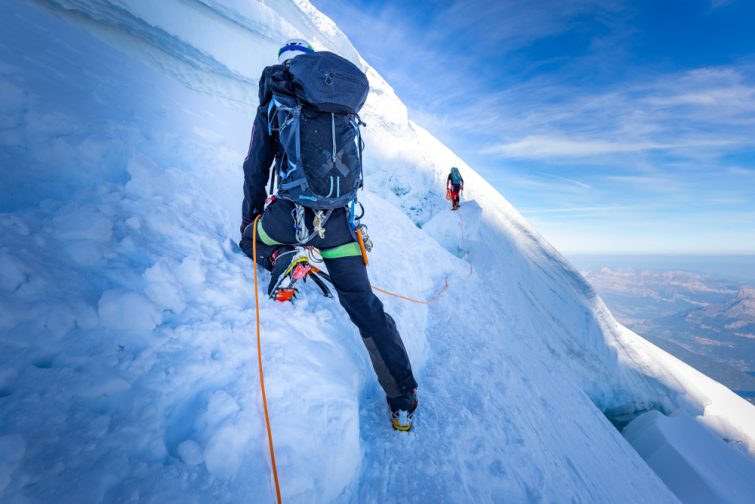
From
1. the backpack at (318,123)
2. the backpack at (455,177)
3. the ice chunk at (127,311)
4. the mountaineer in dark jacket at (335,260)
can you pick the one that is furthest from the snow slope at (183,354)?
the backpack at (455,177)

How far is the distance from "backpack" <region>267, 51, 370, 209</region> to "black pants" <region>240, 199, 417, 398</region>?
0.18 metres

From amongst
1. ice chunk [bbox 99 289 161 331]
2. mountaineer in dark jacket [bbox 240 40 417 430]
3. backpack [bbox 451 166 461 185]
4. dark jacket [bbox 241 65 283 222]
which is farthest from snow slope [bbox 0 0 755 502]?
backpack [bbox 451 166 461 185]

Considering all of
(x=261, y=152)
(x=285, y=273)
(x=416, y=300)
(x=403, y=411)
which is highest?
(x=261, y=152)

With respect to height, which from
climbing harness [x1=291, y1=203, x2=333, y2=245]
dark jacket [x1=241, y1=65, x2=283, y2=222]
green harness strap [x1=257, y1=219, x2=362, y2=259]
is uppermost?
dark jacket [x1=241, y1=65, x2=283, y2=222]

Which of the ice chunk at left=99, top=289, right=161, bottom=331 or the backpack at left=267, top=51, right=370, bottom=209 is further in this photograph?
the backpack at left=267, top=51, right=370, bottom=209

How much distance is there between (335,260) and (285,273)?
42 cm

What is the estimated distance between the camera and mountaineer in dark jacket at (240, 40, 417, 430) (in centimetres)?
202

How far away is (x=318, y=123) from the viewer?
185 cm

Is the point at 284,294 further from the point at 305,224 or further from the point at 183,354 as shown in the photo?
the point at 183,354

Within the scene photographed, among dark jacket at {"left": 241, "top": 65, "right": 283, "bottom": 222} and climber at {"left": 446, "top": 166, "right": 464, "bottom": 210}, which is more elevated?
climber at {"left": 446, "top": 166, "right": 464, "bottom": 210}

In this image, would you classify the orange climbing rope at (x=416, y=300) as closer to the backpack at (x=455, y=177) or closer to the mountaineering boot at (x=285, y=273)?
the mountaineering boot at (x=285, y=273)

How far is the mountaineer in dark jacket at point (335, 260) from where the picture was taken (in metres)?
2.02

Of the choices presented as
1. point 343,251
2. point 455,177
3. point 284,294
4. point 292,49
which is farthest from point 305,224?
point 455,177

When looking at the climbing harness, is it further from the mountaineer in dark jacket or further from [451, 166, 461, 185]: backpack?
[451, 166, 461, 185]: backpack
